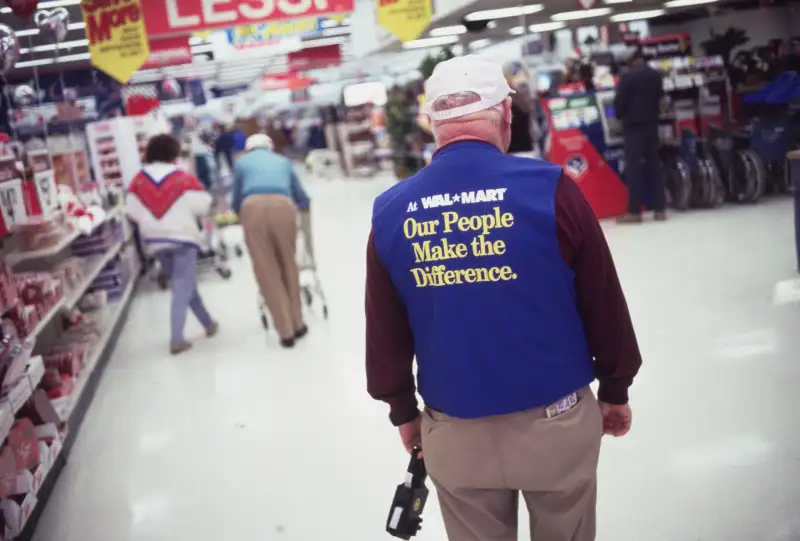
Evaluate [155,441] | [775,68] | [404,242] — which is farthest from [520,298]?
[775,68]

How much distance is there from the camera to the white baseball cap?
1.75 metres

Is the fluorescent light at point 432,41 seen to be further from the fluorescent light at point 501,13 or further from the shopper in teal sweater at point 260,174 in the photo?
the shopper in teal sweater at point 260,174

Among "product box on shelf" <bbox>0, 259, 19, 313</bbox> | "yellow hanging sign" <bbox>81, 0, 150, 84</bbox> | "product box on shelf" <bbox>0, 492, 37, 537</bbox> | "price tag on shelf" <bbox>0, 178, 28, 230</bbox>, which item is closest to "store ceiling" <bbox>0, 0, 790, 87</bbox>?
"yellow hanging sign" <bbox>81, 0, 150, 84</bbox>

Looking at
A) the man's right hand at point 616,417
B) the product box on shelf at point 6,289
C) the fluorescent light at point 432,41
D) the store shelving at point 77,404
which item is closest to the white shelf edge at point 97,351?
the store shelving at point 77,404

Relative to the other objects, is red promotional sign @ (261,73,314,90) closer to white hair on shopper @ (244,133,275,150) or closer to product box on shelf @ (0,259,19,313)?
white hair on shopper @ (244,133,275,150)

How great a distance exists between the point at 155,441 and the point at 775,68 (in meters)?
6.26

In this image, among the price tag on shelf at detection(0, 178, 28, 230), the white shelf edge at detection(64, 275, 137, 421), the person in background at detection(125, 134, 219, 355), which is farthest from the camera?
the person in background at detection(125, 134, 219, 355)

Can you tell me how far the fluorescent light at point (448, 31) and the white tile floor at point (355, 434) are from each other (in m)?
5.25

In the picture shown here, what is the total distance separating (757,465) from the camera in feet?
10.8

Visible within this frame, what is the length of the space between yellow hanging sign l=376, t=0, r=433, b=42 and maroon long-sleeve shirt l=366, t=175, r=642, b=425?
5.68m

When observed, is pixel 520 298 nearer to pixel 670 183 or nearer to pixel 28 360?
pixel 28 360

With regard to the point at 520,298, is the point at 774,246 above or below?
below

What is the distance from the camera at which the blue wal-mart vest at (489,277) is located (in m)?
1.68

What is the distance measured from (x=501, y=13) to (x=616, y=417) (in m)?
8.60
